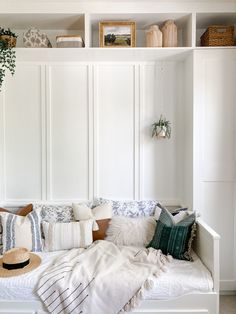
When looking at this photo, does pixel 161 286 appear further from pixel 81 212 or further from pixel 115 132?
pixel 115 132

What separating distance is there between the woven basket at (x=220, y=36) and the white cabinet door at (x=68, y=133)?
122 centimetres

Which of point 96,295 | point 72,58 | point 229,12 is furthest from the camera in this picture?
point 72,58

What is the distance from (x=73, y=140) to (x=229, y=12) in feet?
6.17

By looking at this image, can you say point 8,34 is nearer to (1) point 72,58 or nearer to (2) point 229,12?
(1) point 72,58

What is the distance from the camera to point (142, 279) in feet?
6.09

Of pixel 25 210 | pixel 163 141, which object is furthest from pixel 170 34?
pixel 25 210

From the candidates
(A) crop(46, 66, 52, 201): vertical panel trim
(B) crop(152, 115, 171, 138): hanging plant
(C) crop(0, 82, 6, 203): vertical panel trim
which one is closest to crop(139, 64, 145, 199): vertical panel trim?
(B) crop(152, 115, 171, 138): hanging plant

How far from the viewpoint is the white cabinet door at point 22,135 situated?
2748mm

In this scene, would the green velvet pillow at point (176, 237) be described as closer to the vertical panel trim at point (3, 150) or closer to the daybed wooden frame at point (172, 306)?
the daybed wooden frame at point (172, 306)

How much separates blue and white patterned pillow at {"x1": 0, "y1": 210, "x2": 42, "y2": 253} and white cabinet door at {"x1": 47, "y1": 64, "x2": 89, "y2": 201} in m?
0.50

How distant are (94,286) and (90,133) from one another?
146 cm

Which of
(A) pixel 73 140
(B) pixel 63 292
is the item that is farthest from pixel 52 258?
(A) pixel 73 140

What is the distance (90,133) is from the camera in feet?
9.10

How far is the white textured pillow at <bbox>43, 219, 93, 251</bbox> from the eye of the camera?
2.33 meters
